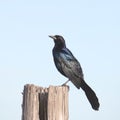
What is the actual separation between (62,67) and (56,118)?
6.29 metres

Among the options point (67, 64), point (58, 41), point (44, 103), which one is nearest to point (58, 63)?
point (67, 64)

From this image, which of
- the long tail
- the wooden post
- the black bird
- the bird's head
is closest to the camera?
the wooden post

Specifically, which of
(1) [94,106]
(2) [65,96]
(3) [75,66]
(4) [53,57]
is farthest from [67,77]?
(2) [65,96]

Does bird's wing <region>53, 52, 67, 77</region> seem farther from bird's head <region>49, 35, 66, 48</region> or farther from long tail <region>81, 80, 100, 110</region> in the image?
long tail <region>81, 80, 100, 110</region>

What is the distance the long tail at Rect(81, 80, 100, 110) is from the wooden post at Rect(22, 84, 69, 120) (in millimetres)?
1718

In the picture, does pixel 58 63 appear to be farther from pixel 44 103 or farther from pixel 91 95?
pixel 44 103

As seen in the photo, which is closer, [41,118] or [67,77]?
[41,118]

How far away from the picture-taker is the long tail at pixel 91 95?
6.36m

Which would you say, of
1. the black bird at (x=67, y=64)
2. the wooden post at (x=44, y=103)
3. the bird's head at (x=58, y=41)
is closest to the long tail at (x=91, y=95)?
the black bird at (x=67, y=64)

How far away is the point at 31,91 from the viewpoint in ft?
15.2

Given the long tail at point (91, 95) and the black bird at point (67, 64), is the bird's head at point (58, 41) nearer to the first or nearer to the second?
the black bird at point (67, 64)

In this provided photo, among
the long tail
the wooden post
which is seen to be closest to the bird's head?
the long tail

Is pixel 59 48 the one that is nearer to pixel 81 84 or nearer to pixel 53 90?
pixel 81 84

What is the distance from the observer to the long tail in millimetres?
6355
